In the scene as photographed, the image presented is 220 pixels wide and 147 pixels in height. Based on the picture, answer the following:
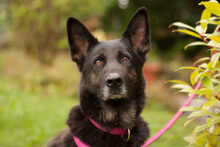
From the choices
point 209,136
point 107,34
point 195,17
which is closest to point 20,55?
point 107,34

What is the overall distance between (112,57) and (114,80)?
0.39 metres

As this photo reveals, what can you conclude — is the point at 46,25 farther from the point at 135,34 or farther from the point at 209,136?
the point at 209,136

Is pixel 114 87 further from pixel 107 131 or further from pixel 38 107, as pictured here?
pixel 38 107

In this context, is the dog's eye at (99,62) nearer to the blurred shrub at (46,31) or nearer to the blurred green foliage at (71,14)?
the blurred green foliage at (71,14)

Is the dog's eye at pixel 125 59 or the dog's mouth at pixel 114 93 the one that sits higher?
the dog's eye at pixel 125 59

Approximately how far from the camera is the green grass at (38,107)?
5.26m

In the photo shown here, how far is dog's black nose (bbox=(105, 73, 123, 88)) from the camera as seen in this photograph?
2.91 meters

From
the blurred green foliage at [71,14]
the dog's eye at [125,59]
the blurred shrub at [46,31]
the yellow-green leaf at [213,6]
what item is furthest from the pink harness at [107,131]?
the blurred shrub at [46,31]

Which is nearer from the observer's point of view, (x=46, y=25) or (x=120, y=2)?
(x=46, y=25)

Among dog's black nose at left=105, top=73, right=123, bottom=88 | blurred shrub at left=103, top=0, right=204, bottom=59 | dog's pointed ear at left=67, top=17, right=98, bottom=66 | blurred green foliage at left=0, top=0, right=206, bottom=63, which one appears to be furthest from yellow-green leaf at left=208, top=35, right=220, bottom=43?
blurred shrub at left=103, top=0, right=204, bottom=59

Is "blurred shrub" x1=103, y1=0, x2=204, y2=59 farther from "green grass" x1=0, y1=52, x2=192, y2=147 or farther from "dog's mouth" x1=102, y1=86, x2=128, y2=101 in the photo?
"dog's mouth" x1=102, y1=86, x2=128, y2=101

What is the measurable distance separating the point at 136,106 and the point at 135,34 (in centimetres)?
100

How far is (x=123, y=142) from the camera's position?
2.94 m

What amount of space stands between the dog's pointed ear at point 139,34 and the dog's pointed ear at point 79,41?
502 mm
